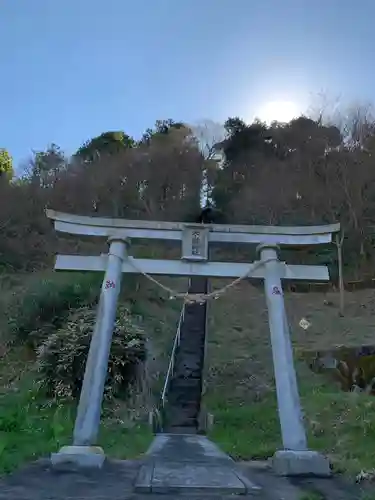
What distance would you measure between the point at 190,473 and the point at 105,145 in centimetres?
2932

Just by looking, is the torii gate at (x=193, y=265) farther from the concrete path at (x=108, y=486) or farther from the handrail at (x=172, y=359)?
the handrail at (x=172, y=359)

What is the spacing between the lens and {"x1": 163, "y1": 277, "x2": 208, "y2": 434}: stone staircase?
1256cm

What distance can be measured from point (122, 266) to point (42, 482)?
3724 millimetres

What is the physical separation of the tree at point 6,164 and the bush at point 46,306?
48.8 feet

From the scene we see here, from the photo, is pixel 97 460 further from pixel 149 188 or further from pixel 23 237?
pixel 149 188

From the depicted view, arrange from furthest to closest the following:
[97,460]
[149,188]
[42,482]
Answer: [149,188]
[97,460]
[42,482]

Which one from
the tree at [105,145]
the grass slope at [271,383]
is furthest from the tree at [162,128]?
the grass slope at [271,383]

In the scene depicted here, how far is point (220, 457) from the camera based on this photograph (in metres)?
7.32

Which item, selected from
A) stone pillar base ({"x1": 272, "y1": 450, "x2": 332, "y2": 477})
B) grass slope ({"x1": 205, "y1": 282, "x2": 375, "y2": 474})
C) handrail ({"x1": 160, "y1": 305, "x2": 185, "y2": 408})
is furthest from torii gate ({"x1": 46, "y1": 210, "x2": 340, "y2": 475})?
handrail ({"x1": 160, "y1": 305, "x2": 185, "y2": 408})

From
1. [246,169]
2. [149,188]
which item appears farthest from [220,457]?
[246,169]

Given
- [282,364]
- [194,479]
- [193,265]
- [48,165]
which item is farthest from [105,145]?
[194,479]

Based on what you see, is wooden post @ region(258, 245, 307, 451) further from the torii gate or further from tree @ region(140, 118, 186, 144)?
tree @ region(140, 118, 186, 144)

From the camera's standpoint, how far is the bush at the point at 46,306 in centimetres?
1445

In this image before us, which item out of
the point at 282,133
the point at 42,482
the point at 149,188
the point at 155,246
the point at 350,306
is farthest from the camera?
the point at 282,133
